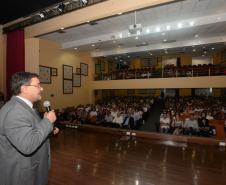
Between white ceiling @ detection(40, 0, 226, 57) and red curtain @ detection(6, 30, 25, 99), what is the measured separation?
1.72 m

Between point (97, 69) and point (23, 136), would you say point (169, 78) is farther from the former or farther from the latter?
point (23, 136)

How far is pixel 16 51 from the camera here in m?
7.80

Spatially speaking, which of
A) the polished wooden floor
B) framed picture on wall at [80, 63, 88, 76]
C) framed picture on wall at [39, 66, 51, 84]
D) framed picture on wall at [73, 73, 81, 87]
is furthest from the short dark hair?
framed picture on wall at [80, 63, 88, 76]

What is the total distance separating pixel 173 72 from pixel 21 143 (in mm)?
10632

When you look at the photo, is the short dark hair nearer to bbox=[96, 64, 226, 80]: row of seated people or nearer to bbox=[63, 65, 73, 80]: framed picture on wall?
bbox=[63, 65, 73, 80]: framed picture on wall

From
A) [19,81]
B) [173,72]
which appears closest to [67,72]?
[173,72]

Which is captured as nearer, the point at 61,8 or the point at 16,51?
the point at 61,8

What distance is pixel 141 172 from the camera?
150 inches

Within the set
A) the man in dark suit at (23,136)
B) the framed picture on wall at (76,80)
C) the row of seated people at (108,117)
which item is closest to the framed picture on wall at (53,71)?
the framed picture on wall at (76,80)

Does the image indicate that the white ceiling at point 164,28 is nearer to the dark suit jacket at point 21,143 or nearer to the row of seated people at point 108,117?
the row of seated people at point 108,117

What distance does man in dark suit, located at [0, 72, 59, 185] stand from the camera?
129cm

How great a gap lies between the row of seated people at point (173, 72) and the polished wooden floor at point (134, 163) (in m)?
5.63

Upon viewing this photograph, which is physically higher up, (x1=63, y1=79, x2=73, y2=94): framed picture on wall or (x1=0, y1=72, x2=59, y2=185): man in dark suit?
(x1=63, y1=79, x2=73, y2=94): framed picture on wall

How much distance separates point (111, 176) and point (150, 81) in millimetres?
8218
